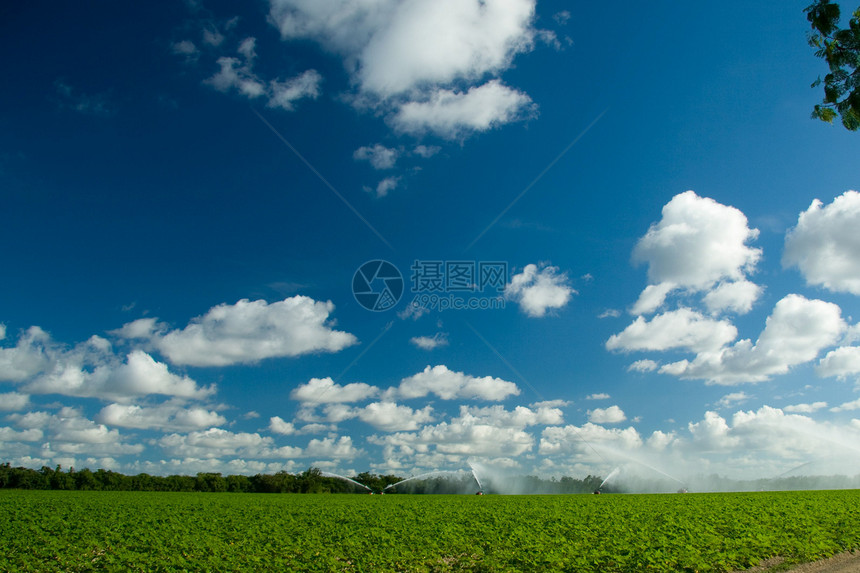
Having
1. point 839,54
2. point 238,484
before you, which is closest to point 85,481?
point 238,484

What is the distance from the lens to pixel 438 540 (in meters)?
23.1

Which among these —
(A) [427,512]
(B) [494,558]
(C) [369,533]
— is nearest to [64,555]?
(C) [369,533]

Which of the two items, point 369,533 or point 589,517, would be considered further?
point 589,517

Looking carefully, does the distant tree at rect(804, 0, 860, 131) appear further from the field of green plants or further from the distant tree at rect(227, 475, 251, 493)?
the distant tree at rect(227, 475, 251, 493)

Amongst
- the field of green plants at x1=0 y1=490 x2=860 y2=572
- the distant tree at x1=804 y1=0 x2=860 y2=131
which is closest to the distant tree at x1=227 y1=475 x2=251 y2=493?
the field of green plants at x1=0 y1=490 x2=860 y2=572

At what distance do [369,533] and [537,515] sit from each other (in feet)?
40.1

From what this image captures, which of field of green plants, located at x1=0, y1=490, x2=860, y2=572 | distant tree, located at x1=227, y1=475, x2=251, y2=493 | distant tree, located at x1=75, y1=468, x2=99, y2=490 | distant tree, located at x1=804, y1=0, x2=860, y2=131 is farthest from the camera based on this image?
distant tree, located at x1=227, y1=475, x2=251, y2=493

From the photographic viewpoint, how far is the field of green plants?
60.5 feet

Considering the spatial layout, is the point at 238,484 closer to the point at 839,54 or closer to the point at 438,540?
the point at 438,540

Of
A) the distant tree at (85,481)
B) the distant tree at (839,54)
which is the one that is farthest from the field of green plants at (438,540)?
the distant tree at (85,481)

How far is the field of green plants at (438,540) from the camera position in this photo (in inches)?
726

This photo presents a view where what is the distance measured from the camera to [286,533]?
84.4 ft

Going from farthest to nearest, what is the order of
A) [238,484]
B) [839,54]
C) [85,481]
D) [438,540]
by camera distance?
[238,484] < [85,481] < [438,540] < [839,54]

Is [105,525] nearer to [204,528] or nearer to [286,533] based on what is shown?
[204,528]
